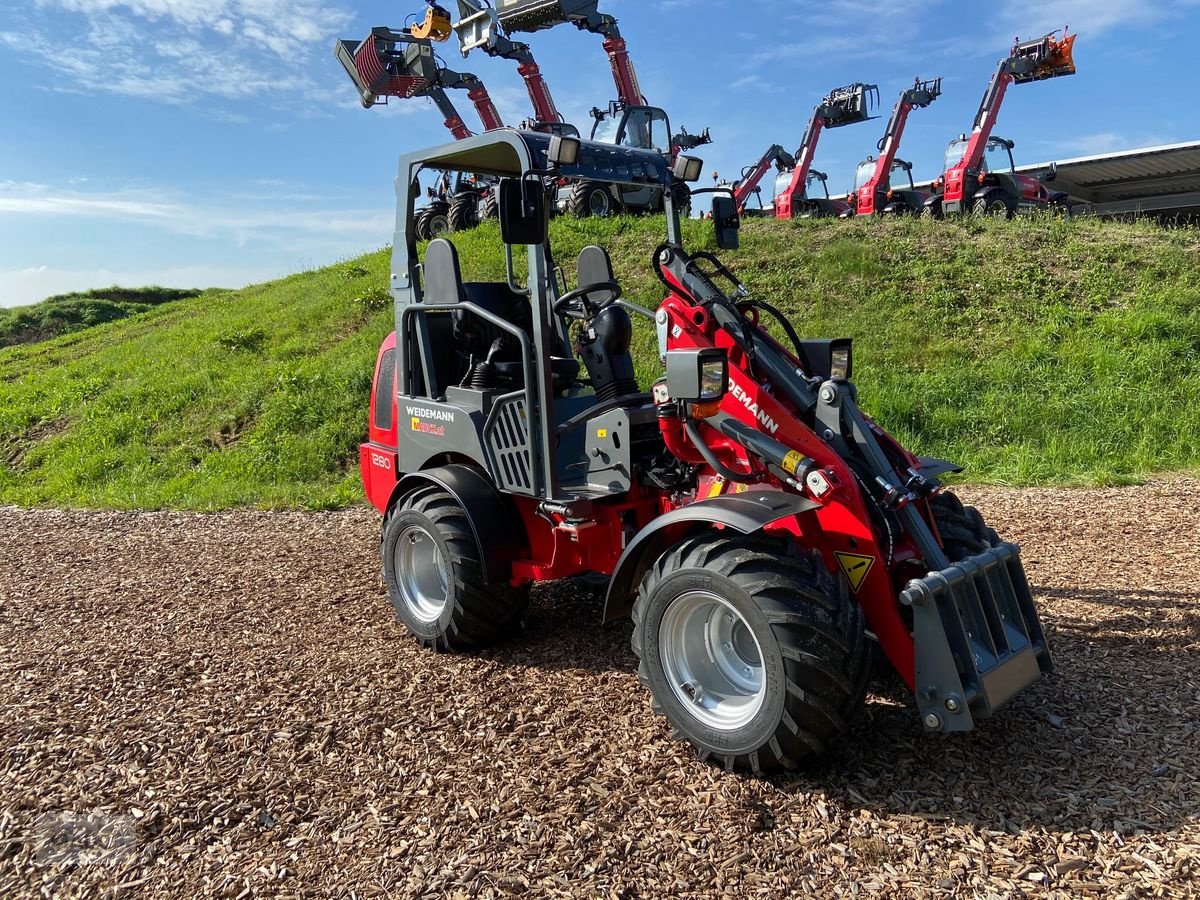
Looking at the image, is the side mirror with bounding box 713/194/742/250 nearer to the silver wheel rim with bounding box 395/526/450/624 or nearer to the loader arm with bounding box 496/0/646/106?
the silver wheel rim with bounding box 395/526/450/624

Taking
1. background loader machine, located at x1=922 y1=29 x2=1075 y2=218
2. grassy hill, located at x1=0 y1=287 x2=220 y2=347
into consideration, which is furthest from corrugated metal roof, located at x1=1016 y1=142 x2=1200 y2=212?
grassy hill, located at x1=0 y1=287 x2=220 y2=347

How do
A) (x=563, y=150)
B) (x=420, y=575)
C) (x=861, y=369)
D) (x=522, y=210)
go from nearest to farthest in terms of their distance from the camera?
(x=522, y=210)
(x=563, y=150)
(x=420, y=575)
(x=861, y=369)

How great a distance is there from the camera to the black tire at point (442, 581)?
14.6 feet

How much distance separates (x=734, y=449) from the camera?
12.3ft

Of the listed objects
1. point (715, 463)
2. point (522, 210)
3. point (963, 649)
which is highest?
point (522, 210)

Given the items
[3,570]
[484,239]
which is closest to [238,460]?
[3,570]

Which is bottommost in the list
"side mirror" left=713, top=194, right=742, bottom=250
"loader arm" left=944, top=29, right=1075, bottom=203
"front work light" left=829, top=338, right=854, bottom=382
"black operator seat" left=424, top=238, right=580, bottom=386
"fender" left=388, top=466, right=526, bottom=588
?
"fender" left=388, top=466, right=526, bottom=588

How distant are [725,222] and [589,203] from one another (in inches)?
465

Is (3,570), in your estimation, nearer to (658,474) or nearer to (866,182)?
(658,474)

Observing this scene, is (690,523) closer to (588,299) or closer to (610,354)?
(610,354)

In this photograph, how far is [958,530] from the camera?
3.78m

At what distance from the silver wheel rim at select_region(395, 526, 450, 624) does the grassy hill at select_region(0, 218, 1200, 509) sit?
442 cm

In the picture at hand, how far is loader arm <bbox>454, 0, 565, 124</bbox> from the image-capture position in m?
21.5

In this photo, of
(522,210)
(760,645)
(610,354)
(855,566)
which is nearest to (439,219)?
(610,354)
